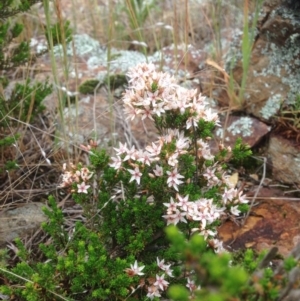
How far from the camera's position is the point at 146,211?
2.45m

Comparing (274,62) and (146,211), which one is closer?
(146,211)

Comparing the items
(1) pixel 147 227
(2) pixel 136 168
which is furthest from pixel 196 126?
(1) pixel 147 227

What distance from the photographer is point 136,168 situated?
243cm

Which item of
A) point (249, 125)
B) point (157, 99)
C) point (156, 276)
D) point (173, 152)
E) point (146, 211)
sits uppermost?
point (157, 99)

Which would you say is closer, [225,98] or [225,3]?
[225,98]

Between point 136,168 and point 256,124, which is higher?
point 136,168

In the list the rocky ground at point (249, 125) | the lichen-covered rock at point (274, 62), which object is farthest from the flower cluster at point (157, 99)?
the lichen-covered rock at point (274, 62)

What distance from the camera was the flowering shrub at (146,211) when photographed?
7.50ft

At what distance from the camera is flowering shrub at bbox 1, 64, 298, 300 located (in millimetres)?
2287

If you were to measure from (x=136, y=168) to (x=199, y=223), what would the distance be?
1.36 feet

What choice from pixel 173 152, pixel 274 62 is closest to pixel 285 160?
pixel 274 62

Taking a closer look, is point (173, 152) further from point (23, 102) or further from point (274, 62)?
point (274, 62)

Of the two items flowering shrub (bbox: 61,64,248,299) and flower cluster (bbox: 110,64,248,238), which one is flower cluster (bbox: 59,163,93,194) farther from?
flower cluster (bbox: 110,64,248,238)

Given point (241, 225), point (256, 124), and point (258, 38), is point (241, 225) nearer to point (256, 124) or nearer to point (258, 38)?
point (256, 124)
